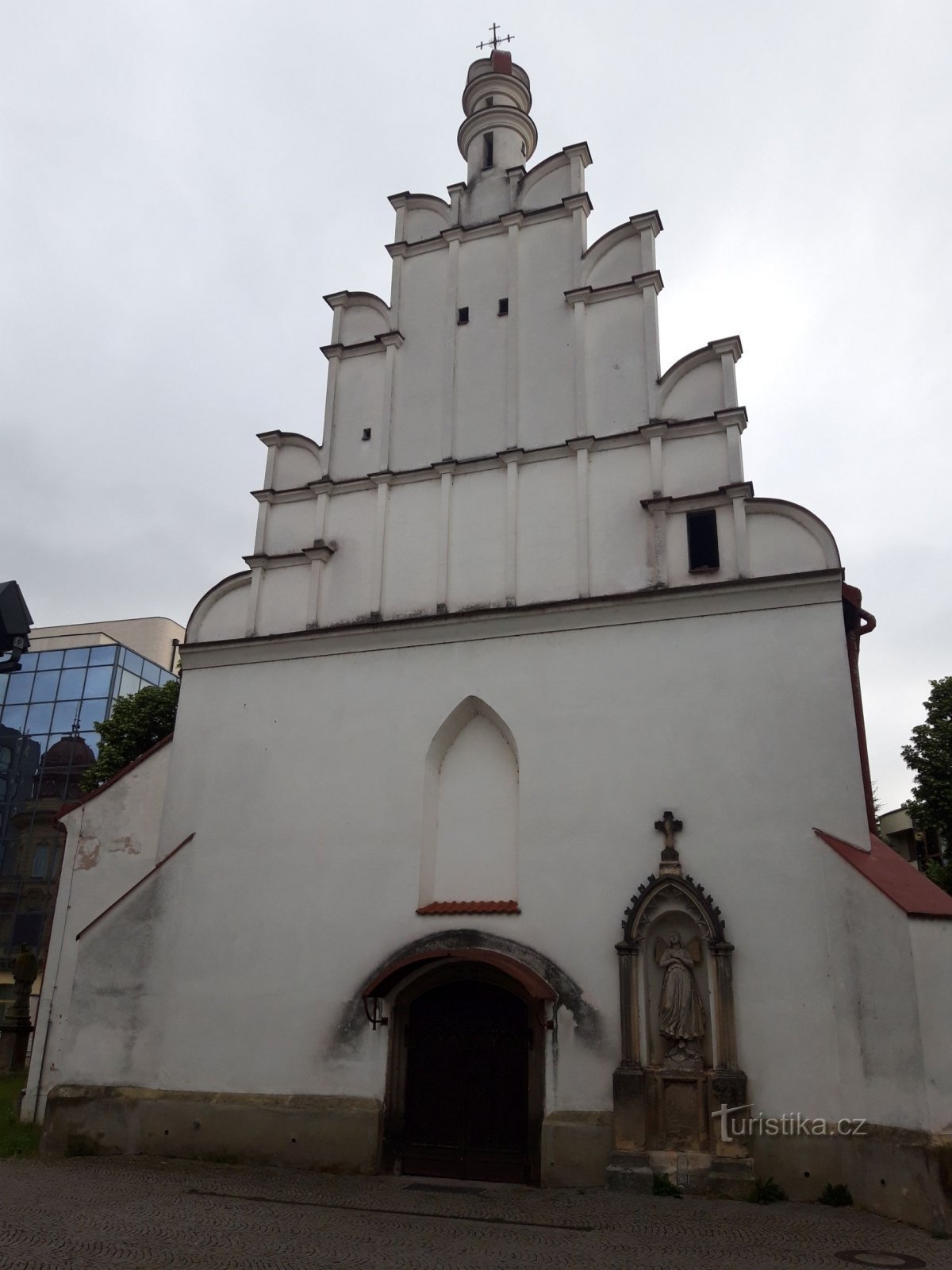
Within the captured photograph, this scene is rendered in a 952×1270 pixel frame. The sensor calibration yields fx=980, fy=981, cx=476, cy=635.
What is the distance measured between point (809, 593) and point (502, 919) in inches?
197

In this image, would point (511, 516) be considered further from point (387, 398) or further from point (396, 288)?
point (396, 288)

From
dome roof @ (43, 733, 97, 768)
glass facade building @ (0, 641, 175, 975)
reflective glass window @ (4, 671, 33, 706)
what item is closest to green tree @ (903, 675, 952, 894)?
glass facade building @ (0, 641, 175, 975)

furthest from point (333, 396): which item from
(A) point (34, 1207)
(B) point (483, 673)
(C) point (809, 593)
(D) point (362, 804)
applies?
(A) point (34, 1207)

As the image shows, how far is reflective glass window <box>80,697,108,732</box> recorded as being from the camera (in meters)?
39.1

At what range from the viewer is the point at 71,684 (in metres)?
39.9

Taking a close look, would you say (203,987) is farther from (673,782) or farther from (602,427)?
(602,427)

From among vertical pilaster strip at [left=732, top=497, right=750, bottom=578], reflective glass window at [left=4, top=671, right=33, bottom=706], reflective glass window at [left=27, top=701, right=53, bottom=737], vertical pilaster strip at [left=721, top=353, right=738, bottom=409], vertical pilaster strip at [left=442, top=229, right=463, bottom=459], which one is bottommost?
vertical pilaster strip at [left=732, top=497, right=750, bottom=578]

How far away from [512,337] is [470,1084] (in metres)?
9.53

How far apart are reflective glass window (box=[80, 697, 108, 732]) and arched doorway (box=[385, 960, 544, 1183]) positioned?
31246mm

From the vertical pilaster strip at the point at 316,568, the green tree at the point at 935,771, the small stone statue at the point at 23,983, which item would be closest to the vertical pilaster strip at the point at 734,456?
the vertical pilaster strip at the point at 316,568

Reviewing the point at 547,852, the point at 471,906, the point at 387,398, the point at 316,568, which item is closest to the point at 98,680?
the point at 316,568

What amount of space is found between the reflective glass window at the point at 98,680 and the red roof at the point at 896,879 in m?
34.6

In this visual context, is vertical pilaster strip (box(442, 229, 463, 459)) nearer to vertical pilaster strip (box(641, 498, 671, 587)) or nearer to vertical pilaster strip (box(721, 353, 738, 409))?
vertical pilaster strip (box(641, 498, 671, 587))

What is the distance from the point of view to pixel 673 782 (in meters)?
10.8
